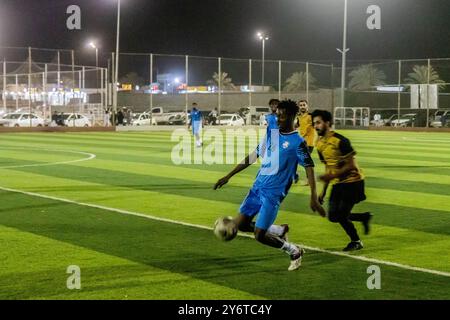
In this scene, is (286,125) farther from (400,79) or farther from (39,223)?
(400,79)

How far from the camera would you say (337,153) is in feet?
24.7

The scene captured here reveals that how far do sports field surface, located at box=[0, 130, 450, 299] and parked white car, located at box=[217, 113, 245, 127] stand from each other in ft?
113

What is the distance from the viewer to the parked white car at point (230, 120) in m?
49.7

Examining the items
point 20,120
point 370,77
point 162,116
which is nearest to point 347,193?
point 20,120

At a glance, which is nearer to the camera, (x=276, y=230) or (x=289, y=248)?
(x=289, y=248)

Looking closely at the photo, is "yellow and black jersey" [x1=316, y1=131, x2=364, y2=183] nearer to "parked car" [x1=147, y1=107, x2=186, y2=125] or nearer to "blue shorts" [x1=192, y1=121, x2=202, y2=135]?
"blue shorts" [x1=192, y1=121, x2=202, y2=135]

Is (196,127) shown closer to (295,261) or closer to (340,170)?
(340,170)

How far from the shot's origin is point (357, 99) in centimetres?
5625

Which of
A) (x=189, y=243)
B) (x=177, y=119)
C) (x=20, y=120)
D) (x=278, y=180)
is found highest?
(x=177, y=119)

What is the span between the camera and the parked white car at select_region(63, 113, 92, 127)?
148 ft

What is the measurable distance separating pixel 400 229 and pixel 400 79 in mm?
43961

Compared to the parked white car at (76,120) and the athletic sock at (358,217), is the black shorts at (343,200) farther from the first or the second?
the parked white car at (76,120)

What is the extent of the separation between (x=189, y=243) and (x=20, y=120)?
39.6 metres

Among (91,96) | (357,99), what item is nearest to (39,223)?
(91,96)
